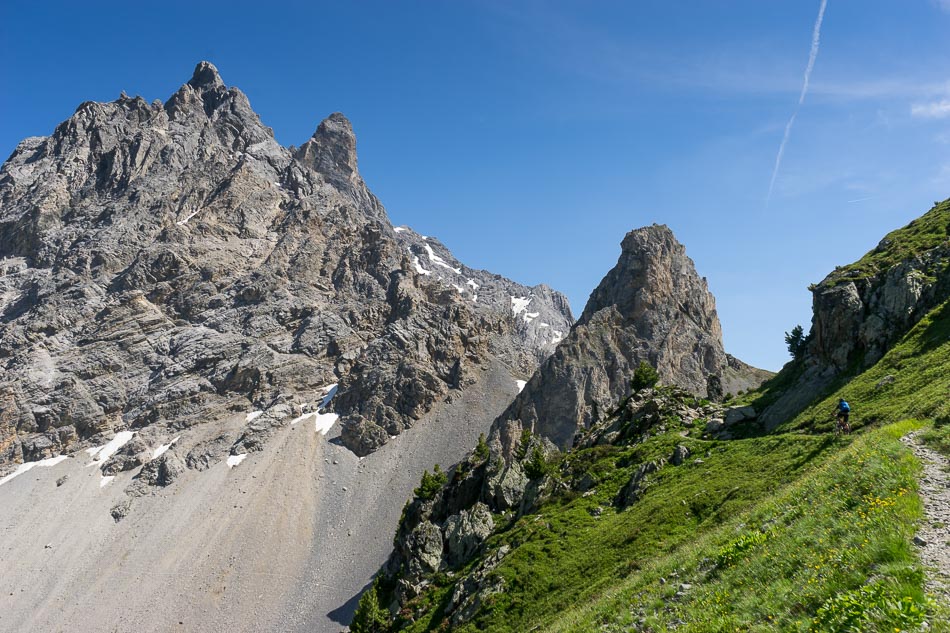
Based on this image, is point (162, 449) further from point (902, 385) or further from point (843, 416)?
point (902, 385)

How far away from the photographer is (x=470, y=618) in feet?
119

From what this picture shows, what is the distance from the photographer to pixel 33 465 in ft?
451

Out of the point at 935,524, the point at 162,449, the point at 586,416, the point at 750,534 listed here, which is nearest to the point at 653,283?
the point at 586,416

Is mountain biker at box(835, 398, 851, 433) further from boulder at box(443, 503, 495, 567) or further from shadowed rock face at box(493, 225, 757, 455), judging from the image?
shadowed rock face at box(493, 225, 757, 455)

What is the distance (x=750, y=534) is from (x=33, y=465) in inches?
6855

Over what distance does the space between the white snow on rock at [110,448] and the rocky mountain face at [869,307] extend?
155m

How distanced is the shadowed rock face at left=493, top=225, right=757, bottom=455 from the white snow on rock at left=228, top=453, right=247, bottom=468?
211 feet

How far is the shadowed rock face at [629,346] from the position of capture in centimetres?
12769

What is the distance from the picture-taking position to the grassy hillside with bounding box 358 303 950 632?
1070 centimetres

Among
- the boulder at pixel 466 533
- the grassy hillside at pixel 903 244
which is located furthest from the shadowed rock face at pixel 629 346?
the grassy hillside at pixel 903 244

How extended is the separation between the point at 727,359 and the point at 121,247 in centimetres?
19467

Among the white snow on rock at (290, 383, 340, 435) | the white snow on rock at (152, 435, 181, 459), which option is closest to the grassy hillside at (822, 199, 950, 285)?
the white snow on rock at (290, 383, 340, 435)

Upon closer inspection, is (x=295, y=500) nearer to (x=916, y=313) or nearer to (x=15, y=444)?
(x=15, y=444)

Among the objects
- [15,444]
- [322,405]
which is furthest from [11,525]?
[322,405]
